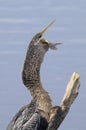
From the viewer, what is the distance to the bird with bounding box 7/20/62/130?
3.69m

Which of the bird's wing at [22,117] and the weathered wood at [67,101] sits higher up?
the weathered wood at [67,101]

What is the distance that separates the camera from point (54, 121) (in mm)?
3533

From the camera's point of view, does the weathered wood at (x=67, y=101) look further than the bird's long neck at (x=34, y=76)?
No

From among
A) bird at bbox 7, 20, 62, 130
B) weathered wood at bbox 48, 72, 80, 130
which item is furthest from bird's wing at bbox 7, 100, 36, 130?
weathered wood at bbox 48, 72, 80, 130

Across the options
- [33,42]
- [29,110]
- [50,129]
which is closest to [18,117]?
[29,110]

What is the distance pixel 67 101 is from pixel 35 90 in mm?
306

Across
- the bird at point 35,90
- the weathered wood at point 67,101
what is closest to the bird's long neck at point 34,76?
the bird at point 35,90

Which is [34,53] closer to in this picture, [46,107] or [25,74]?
[25,74]

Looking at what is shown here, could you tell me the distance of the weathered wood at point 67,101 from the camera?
11.6ft

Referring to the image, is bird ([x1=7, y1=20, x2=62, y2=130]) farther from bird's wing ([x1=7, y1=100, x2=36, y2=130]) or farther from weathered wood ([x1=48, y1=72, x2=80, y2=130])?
weathered wood ([x1=48, y1=72, x2=80, y2=130])

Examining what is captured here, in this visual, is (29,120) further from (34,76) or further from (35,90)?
(34,76)

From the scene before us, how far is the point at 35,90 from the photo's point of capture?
374 cm

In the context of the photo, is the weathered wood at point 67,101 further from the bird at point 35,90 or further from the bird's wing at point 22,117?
the bird's wing at point 22,117

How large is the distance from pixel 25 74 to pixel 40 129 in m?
0.47
